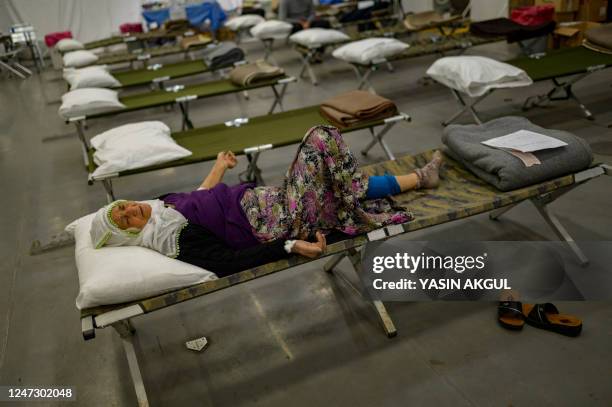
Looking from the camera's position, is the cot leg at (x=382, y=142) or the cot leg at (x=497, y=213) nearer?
the cot leg at (x=497, y=213)

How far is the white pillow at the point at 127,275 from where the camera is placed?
5.43ft

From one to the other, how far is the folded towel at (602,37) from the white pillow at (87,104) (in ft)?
12.4

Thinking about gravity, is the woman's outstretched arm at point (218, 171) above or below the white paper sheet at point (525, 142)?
below

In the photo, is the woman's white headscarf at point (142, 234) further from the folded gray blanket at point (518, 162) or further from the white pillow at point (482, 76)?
the white pillow at point (482, 76)

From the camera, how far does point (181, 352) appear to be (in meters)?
2.05

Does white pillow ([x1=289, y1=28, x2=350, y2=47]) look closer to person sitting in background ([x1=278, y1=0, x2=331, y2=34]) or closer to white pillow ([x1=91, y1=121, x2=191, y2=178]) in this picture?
person sitting in background ([x1=278, y1=0, x2=331, y2=34])

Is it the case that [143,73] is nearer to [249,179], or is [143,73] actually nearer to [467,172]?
[249,179]

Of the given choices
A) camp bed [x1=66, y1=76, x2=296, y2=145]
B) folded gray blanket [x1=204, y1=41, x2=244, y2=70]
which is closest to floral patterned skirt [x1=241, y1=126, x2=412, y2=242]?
camp bed [x1=66, y1=76, x2=296, y2=145]

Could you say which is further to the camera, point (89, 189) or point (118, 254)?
point (89, 189)

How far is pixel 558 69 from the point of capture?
12.2 feet

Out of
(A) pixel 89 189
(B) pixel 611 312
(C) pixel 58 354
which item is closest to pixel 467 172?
(B) pixel 611 312

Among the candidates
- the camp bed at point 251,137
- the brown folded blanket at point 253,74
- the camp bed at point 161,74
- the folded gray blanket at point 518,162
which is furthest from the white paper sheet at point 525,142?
the camp bed at point 161,74

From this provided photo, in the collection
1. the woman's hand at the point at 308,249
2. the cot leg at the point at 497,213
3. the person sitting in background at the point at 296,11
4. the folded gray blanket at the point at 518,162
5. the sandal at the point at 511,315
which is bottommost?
the sandal at the point at 511,315

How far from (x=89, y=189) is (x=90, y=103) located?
0.70 metres
